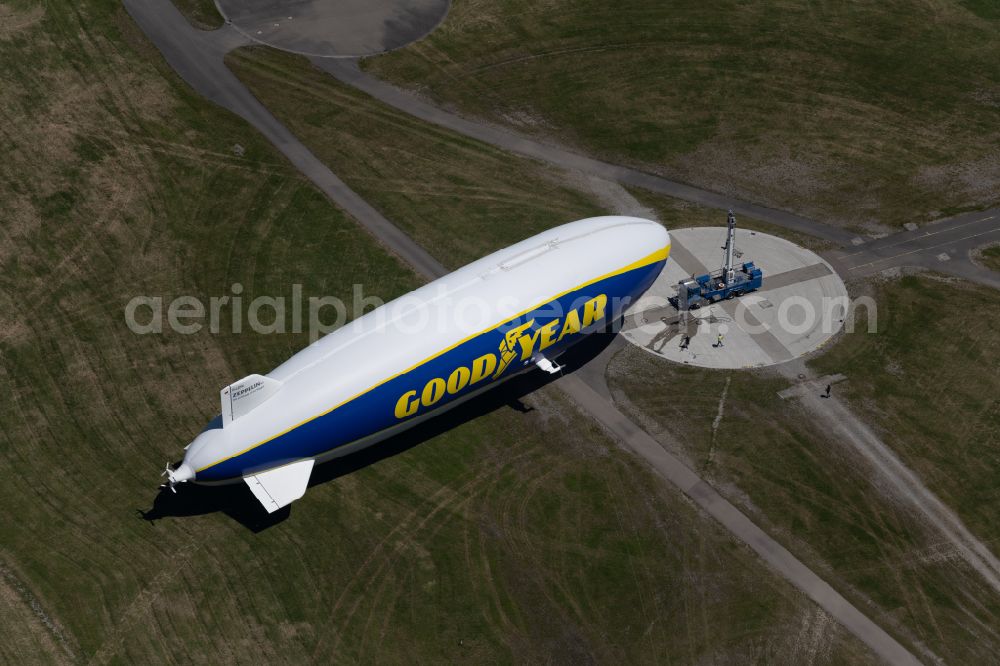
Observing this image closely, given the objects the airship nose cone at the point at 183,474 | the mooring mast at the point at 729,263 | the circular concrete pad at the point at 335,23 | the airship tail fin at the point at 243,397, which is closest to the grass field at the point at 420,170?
the circular concrete pad at the point at 335,23

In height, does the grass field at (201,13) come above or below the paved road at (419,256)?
above

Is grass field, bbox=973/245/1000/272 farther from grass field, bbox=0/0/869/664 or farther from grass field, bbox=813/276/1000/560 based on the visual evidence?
grass field, bbox=0/0/869/664

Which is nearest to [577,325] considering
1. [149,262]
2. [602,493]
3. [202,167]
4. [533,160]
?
[602,493]

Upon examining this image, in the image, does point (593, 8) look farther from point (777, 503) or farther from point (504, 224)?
point (777, 503)

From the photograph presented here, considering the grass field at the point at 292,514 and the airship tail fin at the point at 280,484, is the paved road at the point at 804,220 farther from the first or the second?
the airship tail fin at the point at 280,484

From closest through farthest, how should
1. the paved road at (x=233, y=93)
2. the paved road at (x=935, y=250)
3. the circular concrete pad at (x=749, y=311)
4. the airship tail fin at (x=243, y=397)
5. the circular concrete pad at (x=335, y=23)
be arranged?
the airship tail fin at (x=243, y=397) → the circular concrete pad at (x=749, y=311) → the paved road at (x=935, y=250) → the paved road at (x=233, y=93) → the circular concrete pad at (x=335, y=23)

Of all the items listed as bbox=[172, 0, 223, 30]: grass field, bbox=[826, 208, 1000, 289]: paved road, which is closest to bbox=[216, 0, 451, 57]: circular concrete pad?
bbox=[172, 0, 223, 30]: grass field

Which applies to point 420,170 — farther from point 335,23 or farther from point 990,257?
point 990,257
